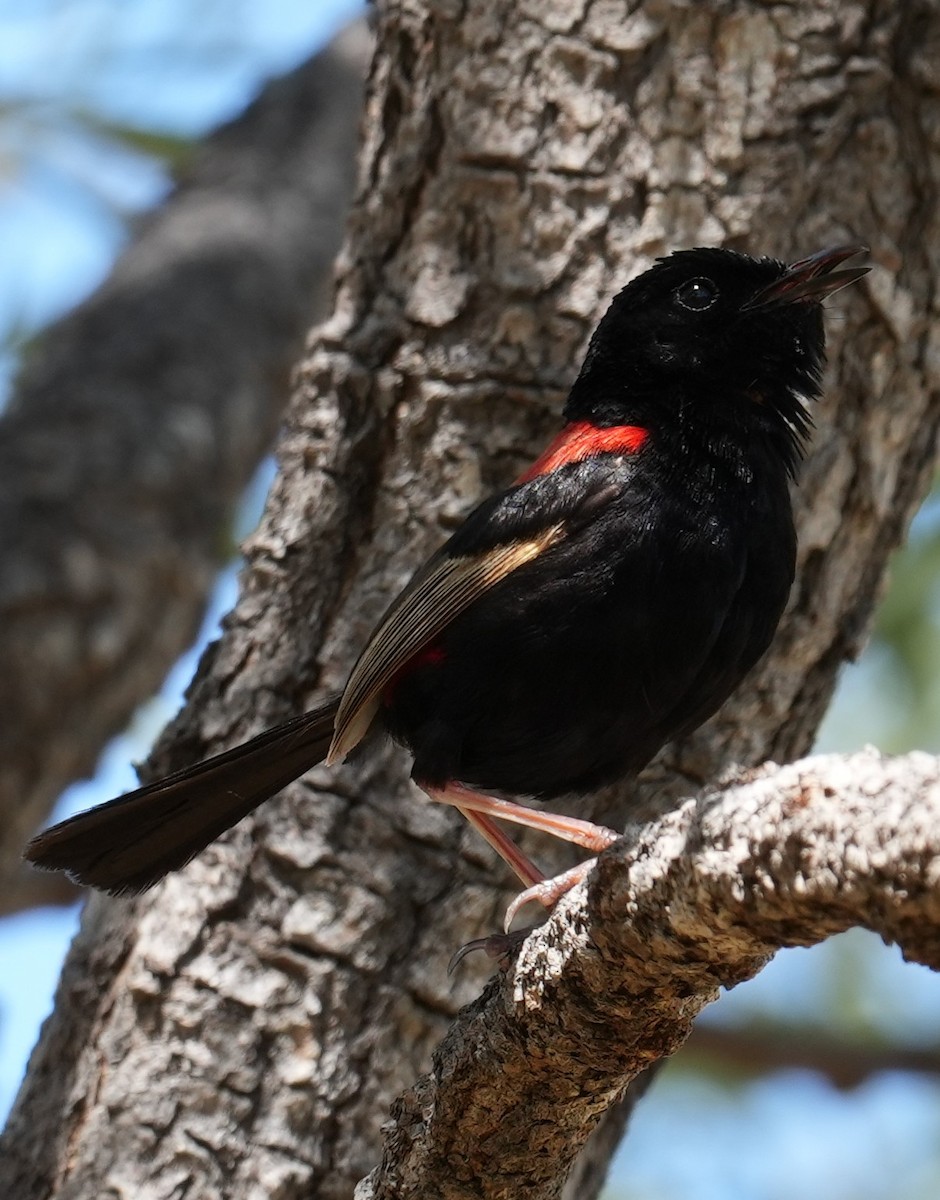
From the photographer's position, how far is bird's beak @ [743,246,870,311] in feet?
13.1

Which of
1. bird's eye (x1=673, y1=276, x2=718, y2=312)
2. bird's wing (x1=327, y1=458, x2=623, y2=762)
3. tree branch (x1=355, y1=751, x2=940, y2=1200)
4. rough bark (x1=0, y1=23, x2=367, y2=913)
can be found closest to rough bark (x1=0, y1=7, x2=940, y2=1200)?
bird's eye (x1=673, y1=276, x2=718, y2=312)

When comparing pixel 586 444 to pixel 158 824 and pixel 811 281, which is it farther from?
pixel 158 824

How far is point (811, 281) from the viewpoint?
4051 mm

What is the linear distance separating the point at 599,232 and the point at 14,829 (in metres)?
3.40

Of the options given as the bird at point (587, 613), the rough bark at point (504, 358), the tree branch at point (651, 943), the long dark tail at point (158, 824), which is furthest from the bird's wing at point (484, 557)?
the tree branch at point (651, 943)

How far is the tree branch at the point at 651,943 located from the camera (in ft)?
6.84

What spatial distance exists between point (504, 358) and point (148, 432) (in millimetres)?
2998

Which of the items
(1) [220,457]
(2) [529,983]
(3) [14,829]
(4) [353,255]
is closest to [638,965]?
(2) [529,983]

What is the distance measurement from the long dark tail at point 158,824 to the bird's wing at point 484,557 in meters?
0.20

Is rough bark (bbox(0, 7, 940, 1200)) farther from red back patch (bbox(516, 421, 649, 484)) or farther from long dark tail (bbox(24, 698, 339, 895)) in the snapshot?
red back patch (bbox(516, 421, 649, 484))

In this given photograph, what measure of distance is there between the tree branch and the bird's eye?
6.47ft

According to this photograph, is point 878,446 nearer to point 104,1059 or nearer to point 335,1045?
point 335,1045

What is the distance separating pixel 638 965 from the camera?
2566 mm

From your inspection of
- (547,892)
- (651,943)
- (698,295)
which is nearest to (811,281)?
(698,295)
